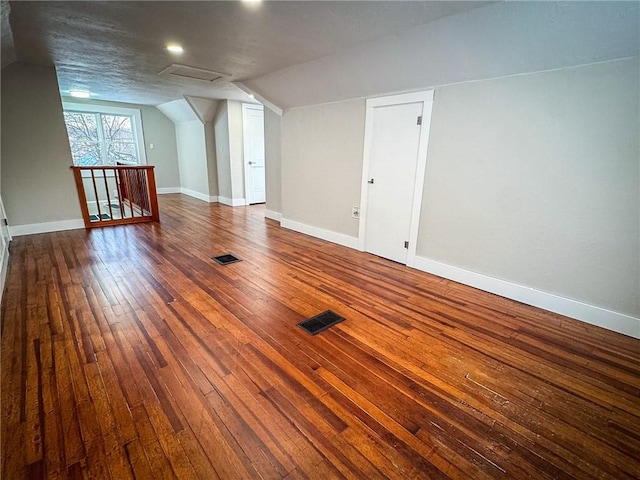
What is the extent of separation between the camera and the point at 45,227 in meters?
4.48

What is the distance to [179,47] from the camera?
3.09 metres

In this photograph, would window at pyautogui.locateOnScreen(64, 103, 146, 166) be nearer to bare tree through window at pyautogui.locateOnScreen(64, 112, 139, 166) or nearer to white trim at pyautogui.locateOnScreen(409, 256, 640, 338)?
bare tree through window at pyautogui.locateOnScreen(64, 112, 139, 166)

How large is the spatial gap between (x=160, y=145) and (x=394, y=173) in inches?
289

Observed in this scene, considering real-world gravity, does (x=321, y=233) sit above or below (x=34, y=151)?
below

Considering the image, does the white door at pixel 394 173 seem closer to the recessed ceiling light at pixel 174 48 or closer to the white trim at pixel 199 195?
the recessed ceiling light at pixel 174 48

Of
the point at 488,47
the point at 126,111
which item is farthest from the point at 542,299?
the point at 126,111

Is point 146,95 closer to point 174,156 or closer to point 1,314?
point 174,156

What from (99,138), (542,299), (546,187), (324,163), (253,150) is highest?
(99,138)

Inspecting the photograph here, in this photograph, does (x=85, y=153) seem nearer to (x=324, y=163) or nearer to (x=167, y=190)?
(x=167, y=190)

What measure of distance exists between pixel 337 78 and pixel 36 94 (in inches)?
167

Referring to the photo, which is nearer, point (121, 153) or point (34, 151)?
point (34, 151)

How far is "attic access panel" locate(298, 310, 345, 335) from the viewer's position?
2193 millimetres

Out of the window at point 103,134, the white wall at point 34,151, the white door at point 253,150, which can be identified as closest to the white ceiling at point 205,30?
the white wall at point 34,151

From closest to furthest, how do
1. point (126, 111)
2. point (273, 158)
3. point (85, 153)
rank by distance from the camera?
point (273, 158), point (85, 153), point (126, 111)
